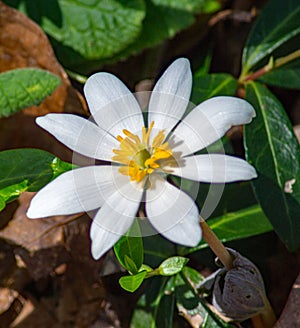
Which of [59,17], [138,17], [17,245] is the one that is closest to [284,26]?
[138,17]

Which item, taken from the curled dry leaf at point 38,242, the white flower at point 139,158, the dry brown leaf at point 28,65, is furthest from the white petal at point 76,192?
the dry brown leaf at point 28,65

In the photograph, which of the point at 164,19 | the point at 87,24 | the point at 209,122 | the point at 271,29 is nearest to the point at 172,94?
the point at 209,122

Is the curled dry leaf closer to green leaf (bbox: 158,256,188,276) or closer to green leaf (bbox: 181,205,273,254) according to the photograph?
green leaf (bbox: 181,205,273,254)

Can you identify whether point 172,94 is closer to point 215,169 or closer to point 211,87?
point 215,169

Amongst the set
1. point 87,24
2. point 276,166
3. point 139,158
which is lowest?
point 276,166

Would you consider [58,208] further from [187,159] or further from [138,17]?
[138,17]

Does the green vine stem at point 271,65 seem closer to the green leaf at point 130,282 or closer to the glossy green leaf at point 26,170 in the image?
the glossy green leaf at point 26,170
